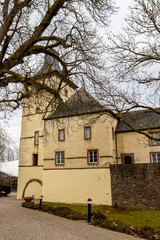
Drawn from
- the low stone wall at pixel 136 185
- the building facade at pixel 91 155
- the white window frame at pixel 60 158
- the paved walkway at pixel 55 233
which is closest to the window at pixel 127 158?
the building facade at pixel 91 155

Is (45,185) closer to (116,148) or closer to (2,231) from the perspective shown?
(116,148)

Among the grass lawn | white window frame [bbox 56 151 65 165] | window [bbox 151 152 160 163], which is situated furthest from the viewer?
white window frame [bbox 56 151 65 165]

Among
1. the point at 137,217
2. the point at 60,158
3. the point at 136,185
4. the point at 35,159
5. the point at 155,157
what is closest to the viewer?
the point at 137,217

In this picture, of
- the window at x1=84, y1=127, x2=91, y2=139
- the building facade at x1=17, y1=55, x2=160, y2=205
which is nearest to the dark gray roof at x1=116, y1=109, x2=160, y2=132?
the building facade at x1=17, y1=55, x2=160, y2=205

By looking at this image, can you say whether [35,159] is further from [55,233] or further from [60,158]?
[55,233]

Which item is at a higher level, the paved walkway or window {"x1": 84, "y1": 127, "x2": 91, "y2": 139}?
window {"x1": 84, "y1": 127, "x2": 91, "y2": 139}

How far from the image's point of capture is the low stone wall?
15125 mm

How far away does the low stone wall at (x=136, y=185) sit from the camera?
15.1 m

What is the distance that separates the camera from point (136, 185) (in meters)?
15.7

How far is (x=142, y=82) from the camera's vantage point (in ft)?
33.3

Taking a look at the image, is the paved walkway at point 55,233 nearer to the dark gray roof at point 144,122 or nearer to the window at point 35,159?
the dark gray roof at point 144,122

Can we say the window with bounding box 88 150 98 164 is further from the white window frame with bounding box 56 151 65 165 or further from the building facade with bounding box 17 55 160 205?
the white window frame with bounding box 56 151 65 165

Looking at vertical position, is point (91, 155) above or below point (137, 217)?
above

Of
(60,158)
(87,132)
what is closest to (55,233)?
(87,132)
